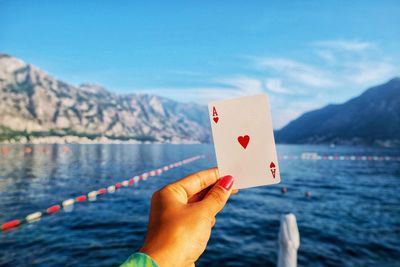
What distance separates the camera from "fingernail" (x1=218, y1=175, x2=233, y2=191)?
3.69 metres

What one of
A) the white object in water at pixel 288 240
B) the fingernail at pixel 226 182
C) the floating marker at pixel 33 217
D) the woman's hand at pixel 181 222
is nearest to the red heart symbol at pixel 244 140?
the fingernail at pixel 226 182

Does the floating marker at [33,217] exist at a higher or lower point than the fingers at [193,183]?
lower

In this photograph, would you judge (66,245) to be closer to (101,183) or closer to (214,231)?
(214,231)

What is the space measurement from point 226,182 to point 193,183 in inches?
18.8

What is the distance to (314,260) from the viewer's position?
57.8 ft

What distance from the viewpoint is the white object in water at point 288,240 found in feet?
40.3

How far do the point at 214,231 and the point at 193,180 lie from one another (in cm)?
2106

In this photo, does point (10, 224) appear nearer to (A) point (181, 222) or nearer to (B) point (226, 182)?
(B) point (226, 182)

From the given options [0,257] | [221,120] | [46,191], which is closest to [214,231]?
[0,257]

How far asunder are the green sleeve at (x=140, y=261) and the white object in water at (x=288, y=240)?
10972 mm

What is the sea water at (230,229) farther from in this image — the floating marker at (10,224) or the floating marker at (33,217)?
the floating marker at (33,217)

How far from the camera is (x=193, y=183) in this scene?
359cm

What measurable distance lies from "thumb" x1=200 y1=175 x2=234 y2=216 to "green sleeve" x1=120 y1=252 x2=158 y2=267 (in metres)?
0.93

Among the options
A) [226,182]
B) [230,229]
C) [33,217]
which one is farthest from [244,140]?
[33,217]
